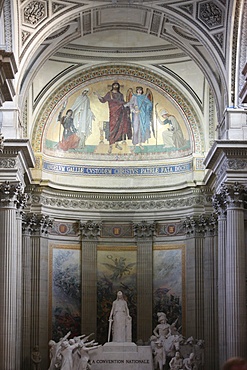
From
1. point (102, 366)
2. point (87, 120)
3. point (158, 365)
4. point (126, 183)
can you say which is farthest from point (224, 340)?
point (87, 120)

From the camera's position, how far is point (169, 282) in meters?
37.3

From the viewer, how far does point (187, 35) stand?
33062 millimetres

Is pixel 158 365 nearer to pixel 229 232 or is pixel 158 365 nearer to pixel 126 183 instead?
pixel 229 232

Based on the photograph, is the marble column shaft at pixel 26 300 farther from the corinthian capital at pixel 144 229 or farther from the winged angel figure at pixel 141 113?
the winged angel figure at pixel 141 113

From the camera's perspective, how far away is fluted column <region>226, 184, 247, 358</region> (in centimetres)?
2819

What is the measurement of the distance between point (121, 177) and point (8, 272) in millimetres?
11300

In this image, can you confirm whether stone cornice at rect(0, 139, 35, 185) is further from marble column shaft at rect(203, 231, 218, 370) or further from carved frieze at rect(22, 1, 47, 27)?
marble column shaft at rect(203, 231, 218, 370)

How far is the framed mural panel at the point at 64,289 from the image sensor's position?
120 ft

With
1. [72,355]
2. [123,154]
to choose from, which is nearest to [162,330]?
[72,355]

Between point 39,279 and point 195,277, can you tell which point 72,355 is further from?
point 195,277

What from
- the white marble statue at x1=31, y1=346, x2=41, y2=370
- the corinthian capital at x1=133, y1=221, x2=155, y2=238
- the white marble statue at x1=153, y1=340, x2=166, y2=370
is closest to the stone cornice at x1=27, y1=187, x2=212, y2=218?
the corinthian capital at x1=133, y1=221, x2=155, y2=238

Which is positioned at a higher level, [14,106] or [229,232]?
[14,106]

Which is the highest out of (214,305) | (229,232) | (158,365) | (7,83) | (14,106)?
(14,106)

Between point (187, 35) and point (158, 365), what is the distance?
1335 centimetres
